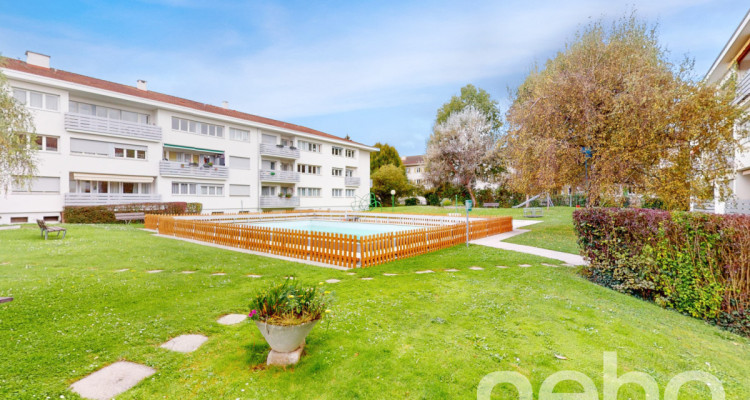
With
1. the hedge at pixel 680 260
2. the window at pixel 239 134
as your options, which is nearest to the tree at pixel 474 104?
the window at pixel 239 134

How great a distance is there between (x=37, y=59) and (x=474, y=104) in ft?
153

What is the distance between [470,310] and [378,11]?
1584cm

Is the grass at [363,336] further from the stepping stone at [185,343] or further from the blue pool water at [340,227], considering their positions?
the blue pool water at [340,227]

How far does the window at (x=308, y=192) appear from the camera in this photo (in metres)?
38.7

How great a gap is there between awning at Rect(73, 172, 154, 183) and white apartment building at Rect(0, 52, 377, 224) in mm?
56

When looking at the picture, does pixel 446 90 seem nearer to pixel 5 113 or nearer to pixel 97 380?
pixel 5 113

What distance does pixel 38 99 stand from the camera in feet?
71.9

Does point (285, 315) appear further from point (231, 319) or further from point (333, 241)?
point (333, 241)

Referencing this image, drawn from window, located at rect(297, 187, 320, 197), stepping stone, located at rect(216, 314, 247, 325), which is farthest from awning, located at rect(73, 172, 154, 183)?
stepping stone, located at rect(216, 314, 247, 325)

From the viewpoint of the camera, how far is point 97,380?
3.62 m

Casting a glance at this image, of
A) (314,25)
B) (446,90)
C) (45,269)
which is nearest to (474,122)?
(446,90)

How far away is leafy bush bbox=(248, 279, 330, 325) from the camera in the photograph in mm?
3906

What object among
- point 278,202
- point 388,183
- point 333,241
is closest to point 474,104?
point 388,183

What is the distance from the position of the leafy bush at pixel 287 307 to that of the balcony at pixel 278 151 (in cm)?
3292
